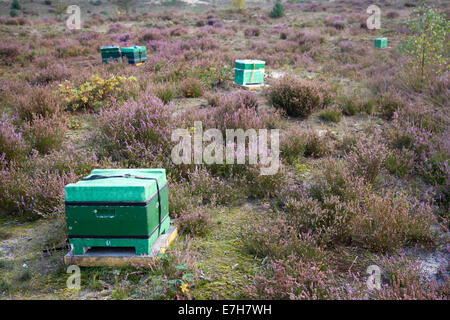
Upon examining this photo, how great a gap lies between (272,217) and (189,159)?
151 centimetres

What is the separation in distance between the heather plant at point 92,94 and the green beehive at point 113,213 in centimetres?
475

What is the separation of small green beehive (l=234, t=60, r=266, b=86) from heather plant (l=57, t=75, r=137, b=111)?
2.99 meters

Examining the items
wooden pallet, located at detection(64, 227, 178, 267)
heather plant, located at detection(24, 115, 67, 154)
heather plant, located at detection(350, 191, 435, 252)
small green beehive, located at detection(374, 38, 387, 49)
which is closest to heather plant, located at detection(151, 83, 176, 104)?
heather plant, located at detection(24, 115, 67, 154)

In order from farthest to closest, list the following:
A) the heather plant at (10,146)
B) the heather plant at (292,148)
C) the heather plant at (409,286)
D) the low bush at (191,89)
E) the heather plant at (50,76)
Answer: the heather plant at (50,76) < the low bush at (191,89) < the heather plant at (292,148) < the heather plant at (10,146) < the heather plant at (409,286)

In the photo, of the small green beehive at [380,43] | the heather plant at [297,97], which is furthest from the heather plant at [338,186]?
the small green beehive at [380,43]

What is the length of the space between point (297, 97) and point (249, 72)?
2.24m

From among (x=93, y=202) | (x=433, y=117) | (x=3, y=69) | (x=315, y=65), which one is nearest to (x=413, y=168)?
(x=433, y=117)

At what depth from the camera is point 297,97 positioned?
7.51 meters

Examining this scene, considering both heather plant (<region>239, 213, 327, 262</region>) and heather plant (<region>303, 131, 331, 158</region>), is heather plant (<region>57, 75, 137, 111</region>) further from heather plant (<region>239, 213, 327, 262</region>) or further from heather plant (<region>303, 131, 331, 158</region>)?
heather plant (<region>239, 213, 327, 262</region>)

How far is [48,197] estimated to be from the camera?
3.98 metres

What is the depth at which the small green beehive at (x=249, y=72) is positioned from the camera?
919cm

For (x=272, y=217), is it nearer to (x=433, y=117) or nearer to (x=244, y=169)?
(x=244, y=169)

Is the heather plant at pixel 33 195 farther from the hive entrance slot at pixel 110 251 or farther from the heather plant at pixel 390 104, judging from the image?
the heather plant at pixel 390 104

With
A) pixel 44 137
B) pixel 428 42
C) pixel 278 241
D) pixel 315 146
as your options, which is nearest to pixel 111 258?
pixel 278 241
